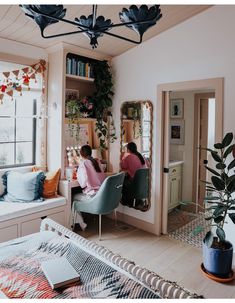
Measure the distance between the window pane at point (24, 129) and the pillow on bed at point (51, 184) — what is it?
647mm

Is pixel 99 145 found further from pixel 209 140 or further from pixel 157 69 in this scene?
pixel 209 140

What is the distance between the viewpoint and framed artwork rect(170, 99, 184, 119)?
4.47 meters

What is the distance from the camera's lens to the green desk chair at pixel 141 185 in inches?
143

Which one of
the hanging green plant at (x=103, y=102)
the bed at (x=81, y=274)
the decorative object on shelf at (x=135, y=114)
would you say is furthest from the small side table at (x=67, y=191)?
the bed at (x=81, y=274)

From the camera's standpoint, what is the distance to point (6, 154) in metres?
3.47

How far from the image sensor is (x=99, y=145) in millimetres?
4098

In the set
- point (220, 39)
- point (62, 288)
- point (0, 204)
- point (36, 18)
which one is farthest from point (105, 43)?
point (62, 288)

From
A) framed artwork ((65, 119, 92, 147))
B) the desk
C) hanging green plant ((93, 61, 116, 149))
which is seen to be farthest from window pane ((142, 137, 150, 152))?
the desk

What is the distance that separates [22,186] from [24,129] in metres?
0.89

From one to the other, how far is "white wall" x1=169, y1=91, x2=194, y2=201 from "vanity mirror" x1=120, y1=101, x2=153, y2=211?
1.16 meters

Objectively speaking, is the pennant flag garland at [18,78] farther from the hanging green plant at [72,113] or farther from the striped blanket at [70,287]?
→ the striped blanket at [70,287]

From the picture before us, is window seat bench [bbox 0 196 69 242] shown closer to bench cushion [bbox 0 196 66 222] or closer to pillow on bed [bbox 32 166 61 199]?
bench cushion [bbox 0 196 66 222]

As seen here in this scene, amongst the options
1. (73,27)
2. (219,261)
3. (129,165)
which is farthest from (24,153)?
(219,261)

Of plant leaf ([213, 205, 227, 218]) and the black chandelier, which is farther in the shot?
plant leaf ([213, 205, 227, 218])
